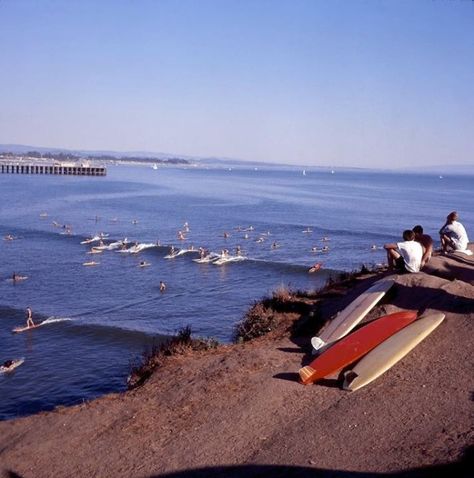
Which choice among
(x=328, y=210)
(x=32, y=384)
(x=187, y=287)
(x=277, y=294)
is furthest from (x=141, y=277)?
(x=328, y=210)

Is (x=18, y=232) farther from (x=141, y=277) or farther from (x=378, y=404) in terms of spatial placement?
(x=378, y=404)

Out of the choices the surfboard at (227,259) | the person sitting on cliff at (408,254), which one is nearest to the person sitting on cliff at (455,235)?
the person sitting on cliff at (408,254)

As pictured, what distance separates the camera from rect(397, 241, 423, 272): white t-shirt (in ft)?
41.7

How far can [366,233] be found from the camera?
5509 centimetres

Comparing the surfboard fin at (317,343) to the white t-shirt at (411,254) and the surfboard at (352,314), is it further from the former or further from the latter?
the white t-shirt at (411,254)

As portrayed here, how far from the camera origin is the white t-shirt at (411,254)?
12.7 metres

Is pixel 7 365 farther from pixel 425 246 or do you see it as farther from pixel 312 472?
pixel 312 472

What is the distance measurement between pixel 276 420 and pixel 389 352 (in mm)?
2304

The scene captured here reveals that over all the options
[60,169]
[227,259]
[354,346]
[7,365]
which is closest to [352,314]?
[354,346]

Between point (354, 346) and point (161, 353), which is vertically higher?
point (354, 346)

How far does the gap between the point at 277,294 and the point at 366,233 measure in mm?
40910

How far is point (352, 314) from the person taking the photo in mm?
11953

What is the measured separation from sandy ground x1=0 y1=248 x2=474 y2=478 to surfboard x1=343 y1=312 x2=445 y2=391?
125mm

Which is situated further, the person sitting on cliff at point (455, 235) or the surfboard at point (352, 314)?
the person sitting on cliff at point (455, 235)
